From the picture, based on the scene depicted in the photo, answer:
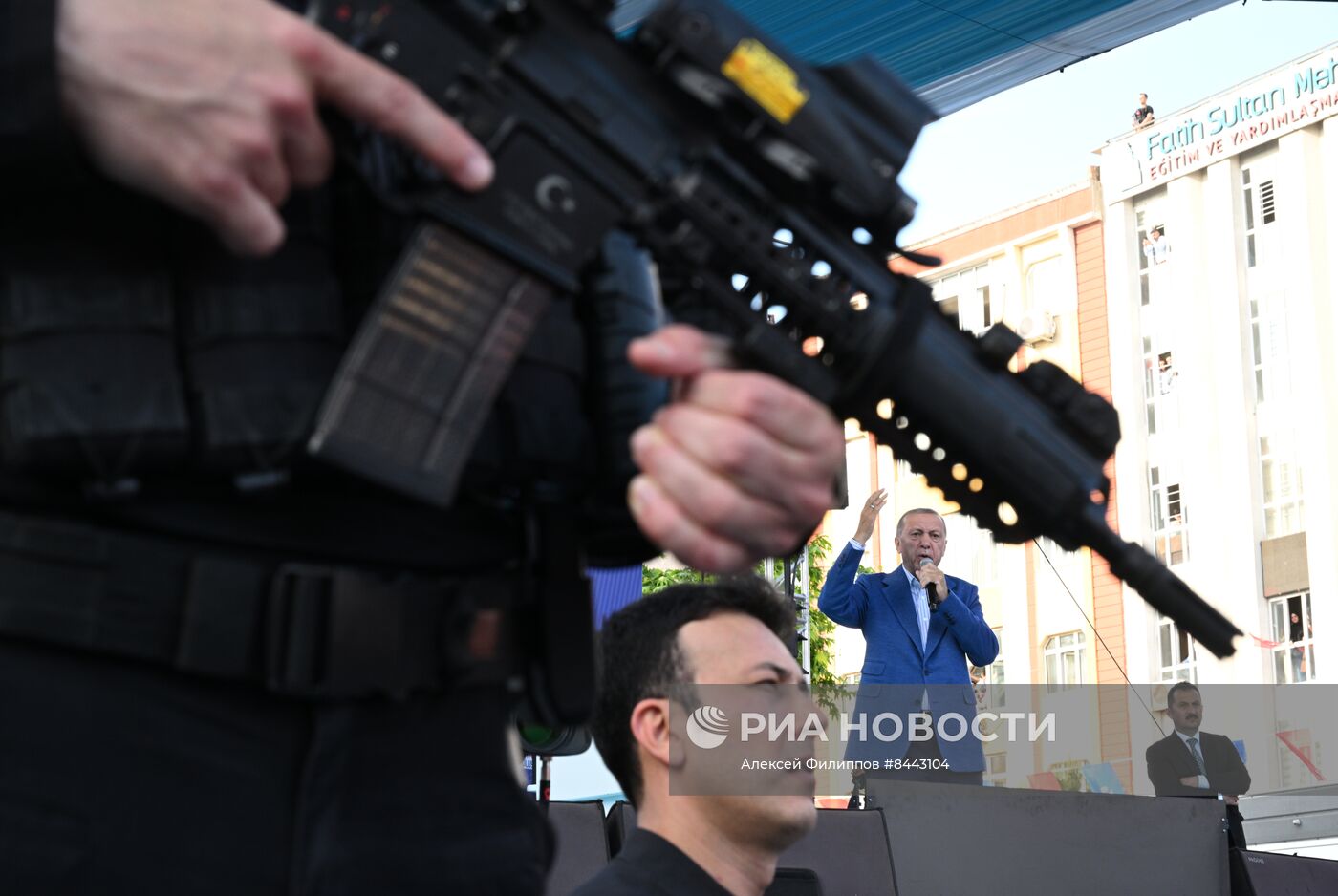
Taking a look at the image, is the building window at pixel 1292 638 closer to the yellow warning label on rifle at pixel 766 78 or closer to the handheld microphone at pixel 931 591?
the handheld microphone at pixel 931 591

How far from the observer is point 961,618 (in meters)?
6.48

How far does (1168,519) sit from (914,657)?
2334 centimetres

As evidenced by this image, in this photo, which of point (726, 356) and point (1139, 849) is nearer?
point (726, 356)

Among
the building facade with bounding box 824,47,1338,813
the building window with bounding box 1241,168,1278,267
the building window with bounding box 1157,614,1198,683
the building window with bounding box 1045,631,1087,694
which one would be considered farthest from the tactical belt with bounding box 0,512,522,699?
the building window with bounding box 1045,631,1087,694

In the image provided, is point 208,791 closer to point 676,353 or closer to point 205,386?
point 205,386

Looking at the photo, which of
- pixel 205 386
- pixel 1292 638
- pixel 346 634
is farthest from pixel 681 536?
pixel 1292 638

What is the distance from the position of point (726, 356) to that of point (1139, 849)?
342 cm

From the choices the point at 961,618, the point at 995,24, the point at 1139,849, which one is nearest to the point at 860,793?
the point at 961,618

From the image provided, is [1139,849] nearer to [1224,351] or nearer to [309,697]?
[309,697]

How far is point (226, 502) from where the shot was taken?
119 centimetres

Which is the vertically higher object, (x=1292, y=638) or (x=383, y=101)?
(x=1292, y=638)

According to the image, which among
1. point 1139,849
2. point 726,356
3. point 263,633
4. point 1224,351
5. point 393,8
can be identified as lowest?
point 1139,849

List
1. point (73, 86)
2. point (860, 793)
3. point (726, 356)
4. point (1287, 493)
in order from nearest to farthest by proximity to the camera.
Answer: point (73, 86) < point (726, 356) < point (860, 793) < point (1287, 493)

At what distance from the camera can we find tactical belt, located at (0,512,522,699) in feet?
3.65
